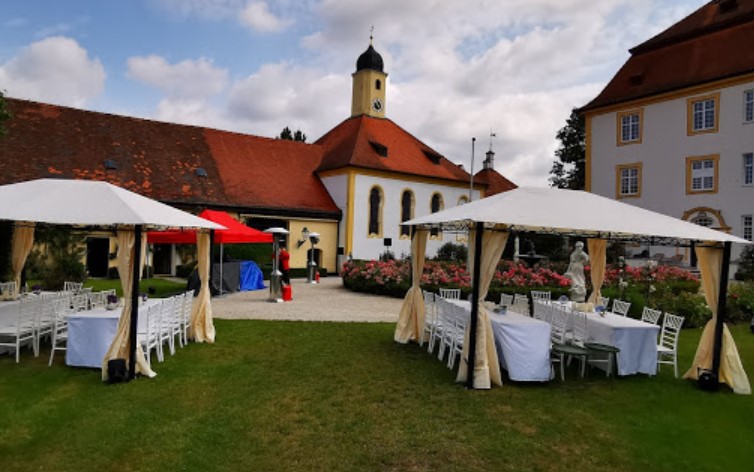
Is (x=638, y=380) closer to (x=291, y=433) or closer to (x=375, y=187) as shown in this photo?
(x=291, y=433)

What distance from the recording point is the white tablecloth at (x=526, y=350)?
8.50 meters

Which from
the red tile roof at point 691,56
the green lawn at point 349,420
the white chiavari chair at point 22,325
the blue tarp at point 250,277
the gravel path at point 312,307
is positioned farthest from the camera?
the red tile roof at point 691,56

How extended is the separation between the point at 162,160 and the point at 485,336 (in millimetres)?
23409

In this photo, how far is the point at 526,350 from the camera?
8570 mm

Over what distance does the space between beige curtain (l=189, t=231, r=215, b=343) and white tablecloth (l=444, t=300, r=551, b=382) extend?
6.05 metres

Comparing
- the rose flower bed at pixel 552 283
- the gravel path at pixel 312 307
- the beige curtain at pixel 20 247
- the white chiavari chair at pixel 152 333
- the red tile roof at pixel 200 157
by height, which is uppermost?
the red tile roof at pixel 200 157

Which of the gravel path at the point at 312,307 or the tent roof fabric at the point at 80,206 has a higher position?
the tent roof fabric at the point at 80,206

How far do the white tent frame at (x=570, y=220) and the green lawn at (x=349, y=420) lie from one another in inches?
47.3

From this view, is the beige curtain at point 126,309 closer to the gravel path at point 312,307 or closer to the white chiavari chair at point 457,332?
the white chiavari chair at point 457,332

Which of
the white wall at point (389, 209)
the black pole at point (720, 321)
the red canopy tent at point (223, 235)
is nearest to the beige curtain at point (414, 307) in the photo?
the black pole at point (720, 321)

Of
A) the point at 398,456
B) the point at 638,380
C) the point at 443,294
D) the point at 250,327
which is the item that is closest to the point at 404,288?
the point at 443,294

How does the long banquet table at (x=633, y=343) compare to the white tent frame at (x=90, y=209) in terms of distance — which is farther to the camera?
the long banquet table at (x=633, y=343)

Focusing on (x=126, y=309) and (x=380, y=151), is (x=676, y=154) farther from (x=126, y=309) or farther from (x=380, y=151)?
(x=126, y=309)

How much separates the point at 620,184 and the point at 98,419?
1201 inches
